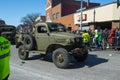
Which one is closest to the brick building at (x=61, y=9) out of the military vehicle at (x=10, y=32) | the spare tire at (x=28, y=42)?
the military vehicle at (x=10, y=32)

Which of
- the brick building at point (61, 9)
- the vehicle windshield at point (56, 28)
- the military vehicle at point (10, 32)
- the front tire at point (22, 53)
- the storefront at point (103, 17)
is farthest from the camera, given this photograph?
the brick building at point (61, 9)

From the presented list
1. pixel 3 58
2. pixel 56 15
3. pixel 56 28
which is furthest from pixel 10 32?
pixel 56 15

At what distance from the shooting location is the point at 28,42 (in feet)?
45.0

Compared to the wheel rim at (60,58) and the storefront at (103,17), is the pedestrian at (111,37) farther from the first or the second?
the storefront at (103,17)

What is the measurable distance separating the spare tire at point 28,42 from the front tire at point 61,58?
1.92 meters

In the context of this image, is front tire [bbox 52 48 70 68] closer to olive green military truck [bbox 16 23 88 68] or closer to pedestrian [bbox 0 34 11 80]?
olive green military truck [bbox 16 23 88 68]

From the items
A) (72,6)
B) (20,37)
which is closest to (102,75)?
(20,37)

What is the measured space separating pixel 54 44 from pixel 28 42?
1.89 metres

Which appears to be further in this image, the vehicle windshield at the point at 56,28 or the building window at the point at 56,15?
the building window at the point at 56,15

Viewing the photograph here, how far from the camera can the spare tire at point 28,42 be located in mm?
13329

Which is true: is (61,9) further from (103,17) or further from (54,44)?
(54,44)

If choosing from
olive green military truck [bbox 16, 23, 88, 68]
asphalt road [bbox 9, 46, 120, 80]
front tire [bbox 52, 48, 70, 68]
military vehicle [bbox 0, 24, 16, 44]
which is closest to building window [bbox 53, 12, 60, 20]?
military vehicle [bbox 0, 24, 16, 44]

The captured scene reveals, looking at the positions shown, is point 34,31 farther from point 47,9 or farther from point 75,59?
point 47,9

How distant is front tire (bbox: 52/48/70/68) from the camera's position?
11314 millimetres
